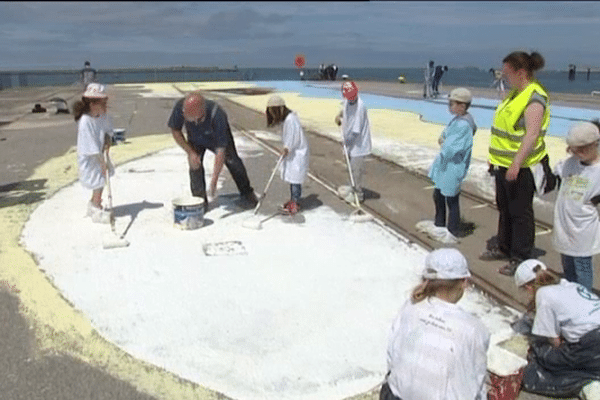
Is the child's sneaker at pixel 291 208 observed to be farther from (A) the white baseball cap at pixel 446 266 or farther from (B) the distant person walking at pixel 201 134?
(A) the white baseball cap at pixel 446 266

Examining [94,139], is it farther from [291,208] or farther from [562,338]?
[562,338]

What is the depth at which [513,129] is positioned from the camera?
15.1 feet

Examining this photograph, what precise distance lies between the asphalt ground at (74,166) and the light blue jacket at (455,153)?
68 centimetres

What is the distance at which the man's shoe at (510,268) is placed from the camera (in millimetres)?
4871

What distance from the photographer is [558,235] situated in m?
4.04

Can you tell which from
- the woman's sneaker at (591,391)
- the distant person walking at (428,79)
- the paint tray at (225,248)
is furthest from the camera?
the distant person walking at (428,79)

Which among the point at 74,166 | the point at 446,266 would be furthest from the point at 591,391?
the point at 74,166

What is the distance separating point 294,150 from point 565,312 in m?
3.82

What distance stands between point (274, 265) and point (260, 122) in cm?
1057

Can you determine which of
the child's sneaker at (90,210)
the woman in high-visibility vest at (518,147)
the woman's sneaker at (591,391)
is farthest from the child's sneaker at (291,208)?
the woman's sneaker at (591,391)

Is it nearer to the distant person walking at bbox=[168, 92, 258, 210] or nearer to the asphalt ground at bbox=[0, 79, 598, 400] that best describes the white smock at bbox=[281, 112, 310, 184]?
the distant person walking at bbox=[168, 92, 258, 210]

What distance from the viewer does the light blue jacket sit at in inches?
209

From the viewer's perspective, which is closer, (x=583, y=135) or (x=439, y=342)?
(x=439, y=342)

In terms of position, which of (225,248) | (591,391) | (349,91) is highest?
(349,91)
